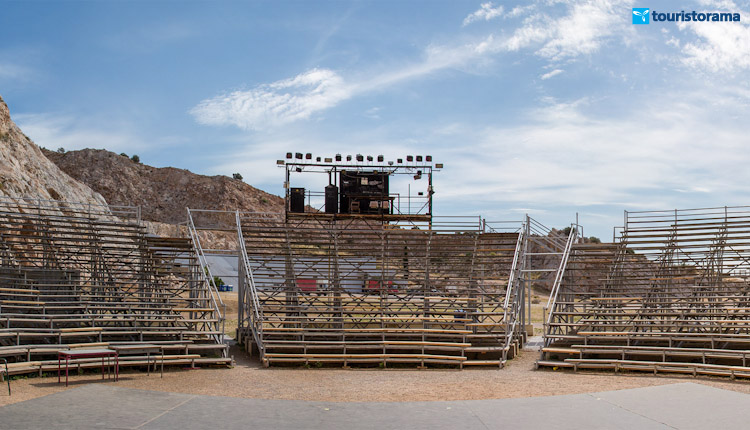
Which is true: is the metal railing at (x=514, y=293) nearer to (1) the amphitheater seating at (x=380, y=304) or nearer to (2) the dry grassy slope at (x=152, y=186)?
(1) the amphitheater seating at (x=380, y=304)

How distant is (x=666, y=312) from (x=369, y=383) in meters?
9.59

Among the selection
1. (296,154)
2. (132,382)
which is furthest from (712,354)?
(296,154)

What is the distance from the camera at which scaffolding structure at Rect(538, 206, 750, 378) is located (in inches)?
611

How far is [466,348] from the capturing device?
16422 mm

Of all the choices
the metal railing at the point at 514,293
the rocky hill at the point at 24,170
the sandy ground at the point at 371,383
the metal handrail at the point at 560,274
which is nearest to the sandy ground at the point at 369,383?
the sandy ground at the point at 371,383

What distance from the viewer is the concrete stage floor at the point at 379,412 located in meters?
9.29

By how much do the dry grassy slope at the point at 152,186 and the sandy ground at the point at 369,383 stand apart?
66.8m

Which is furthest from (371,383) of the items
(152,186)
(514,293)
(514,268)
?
(152,186)

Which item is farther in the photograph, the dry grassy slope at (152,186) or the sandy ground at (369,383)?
the dry grassy slope at (152,186)

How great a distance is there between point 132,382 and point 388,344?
654 centimetres

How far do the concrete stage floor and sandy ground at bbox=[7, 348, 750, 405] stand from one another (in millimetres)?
1020

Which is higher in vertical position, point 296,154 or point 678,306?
point 296,154

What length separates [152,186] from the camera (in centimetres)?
8331

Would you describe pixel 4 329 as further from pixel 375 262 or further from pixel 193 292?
pixel 375 262
